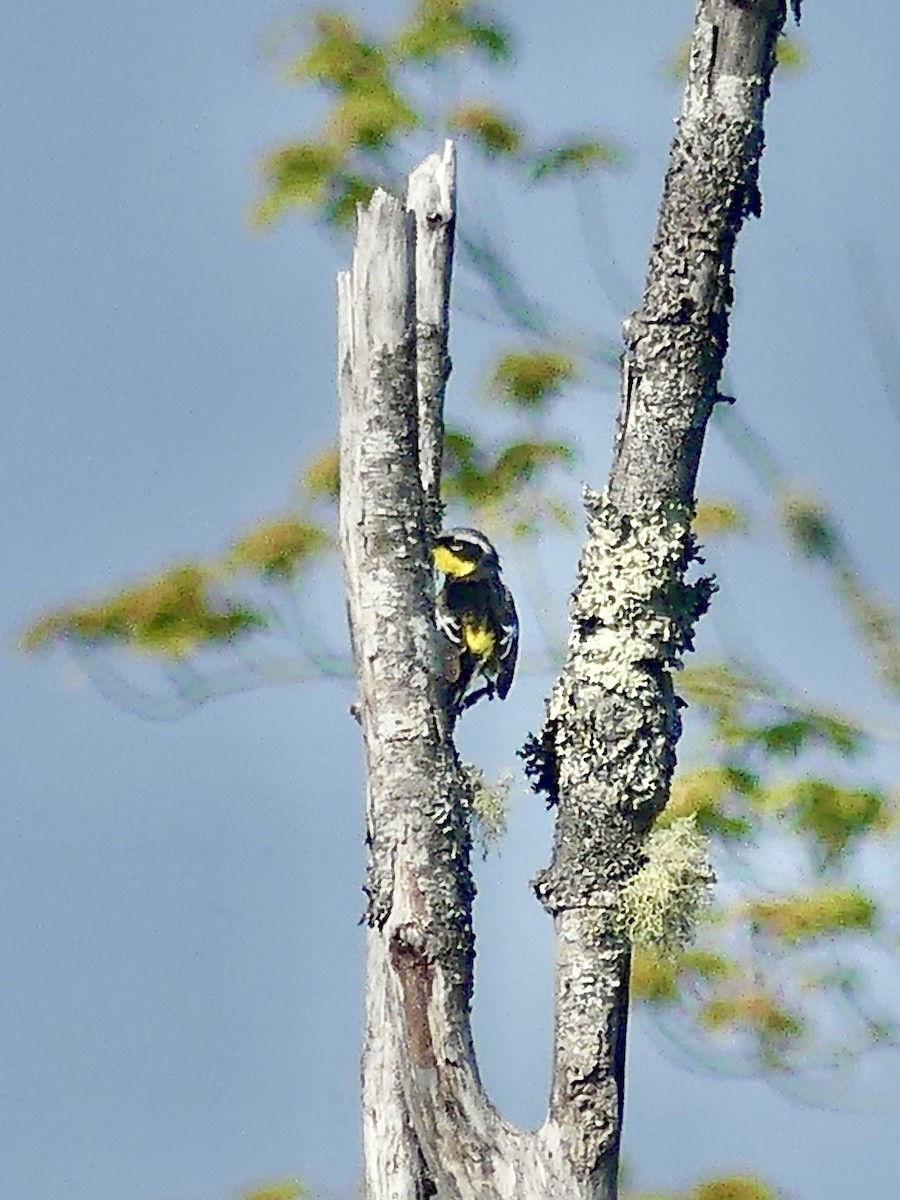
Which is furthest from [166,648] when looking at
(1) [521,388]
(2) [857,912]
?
(2) [857,912]

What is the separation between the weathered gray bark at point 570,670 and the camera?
3842mm

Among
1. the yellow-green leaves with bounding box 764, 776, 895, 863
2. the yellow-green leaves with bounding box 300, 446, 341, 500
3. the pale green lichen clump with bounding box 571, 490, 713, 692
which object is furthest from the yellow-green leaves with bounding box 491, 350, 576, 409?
the pale green lichen clump with bounding box 571, 490, 713, 692

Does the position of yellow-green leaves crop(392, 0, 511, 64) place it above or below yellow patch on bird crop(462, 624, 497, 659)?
above

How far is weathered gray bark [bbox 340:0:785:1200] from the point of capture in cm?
384

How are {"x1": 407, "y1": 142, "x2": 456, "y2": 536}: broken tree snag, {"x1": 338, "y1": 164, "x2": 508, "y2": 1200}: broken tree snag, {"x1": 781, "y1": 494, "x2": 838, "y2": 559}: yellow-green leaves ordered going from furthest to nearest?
1. {"x1": 781, "y1": 494, "x2": 838, "y2": 559}: yellow-green leaves
2. {"x1": 407, "y1": 142, "x2": 456, "y2": 536}: broken tree snag
3. {"x1": 338, "y1": 164, "x2": 508, "y2": 1200}: broken tree snag

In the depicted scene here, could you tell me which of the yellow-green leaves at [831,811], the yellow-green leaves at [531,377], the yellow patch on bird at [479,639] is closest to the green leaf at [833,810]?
the yellow-green leaves at [831,811]

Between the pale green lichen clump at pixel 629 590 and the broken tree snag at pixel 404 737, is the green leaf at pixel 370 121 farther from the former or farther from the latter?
the pale green lichen clump at pixel 629 590

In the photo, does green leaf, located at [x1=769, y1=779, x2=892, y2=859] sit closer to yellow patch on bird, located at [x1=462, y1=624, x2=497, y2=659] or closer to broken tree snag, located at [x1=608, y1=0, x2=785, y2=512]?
yellow patch on bird, located at [x1=462, y1=624, x2=497, y2=659]

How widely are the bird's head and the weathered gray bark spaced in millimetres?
739

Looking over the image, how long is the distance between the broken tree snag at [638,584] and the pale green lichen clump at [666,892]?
26mm

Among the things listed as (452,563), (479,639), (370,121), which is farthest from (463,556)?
(370,121)

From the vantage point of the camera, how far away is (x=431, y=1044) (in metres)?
3.82

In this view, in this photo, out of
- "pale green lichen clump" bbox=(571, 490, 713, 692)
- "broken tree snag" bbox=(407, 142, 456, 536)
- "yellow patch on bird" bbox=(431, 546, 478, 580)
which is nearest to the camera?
"pale green lichen clump" bbox=(571, 490, 713, 692)

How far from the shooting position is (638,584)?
4012 millimetres
